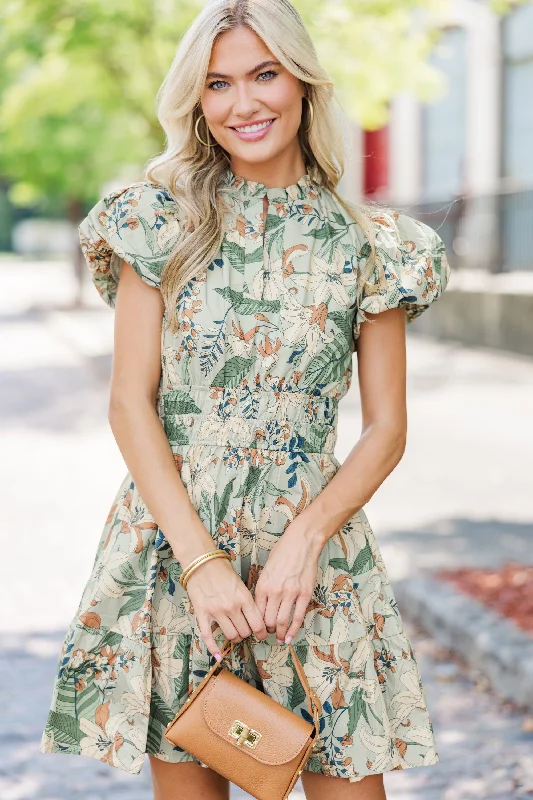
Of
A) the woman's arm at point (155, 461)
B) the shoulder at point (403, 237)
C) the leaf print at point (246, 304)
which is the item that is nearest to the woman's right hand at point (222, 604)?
the woman's arm at point (155, 461)

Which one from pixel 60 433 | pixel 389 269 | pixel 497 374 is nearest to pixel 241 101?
pixel 389 269

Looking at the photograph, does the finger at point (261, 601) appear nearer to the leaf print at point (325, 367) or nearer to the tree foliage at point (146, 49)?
the leaf print at point (325, 367)

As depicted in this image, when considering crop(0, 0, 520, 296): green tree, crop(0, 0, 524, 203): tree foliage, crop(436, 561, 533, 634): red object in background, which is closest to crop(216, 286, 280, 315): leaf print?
crop(436, 561, 533, 634): red object in background

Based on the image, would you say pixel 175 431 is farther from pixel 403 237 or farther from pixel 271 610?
pixel 403 237

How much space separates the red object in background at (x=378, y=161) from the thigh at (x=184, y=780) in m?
21.6

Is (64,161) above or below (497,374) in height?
above

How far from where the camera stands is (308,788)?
2641mm

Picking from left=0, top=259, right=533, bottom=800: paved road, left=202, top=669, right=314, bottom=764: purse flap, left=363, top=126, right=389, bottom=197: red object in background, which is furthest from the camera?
left=363, top=126, right=389, bottom=197: red object in background

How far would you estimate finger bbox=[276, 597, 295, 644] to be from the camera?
244 centimetres

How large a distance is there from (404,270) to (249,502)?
571 millimetres

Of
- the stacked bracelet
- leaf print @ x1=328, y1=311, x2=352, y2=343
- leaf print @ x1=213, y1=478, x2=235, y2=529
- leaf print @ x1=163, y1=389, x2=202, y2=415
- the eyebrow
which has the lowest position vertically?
the stacked bracelet

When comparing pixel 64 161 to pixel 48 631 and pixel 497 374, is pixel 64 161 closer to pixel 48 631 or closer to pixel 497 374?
pixel 497 374

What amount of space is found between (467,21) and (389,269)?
18.3m

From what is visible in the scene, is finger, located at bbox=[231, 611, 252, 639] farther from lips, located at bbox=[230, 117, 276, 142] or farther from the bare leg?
lips, located at bbox=[230, 117, 276, 142]
